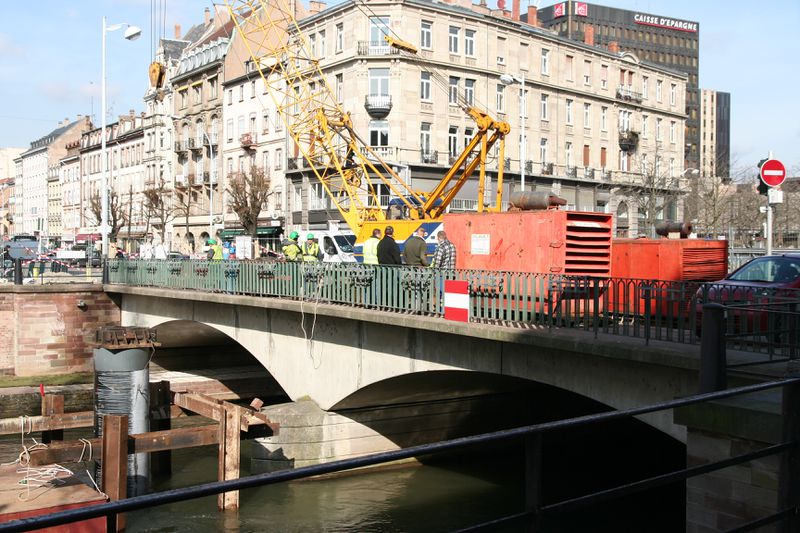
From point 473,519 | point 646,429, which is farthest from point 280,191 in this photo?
point 473,519

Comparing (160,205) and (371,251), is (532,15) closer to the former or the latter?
(160,205)

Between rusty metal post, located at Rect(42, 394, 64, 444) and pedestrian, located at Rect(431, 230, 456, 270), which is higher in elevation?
pedestrian, located at Rect(431, 230, 456, 270)

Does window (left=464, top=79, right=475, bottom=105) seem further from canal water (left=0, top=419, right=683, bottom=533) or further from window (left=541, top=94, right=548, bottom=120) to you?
canal water (left=0, top=419, right=683, bottom=533)

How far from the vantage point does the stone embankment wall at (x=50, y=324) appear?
30.8 m

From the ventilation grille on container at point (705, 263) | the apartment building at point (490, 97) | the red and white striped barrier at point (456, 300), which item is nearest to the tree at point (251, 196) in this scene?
the apartment building at point (490, 97)

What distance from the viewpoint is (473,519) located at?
16109 millimetres

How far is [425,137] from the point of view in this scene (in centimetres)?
5044

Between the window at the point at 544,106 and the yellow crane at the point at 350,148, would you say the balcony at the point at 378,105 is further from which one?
the window at the point at 544,106

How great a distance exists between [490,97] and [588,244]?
39.4 metres

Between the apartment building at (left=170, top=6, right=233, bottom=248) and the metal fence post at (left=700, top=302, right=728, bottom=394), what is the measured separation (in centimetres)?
6165

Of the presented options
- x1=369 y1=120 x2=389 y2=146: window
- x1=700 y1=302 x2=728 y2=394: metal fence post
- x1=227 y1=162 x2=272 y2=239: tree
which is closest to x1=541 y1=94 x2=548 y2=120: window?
x1=369 y1=120 x2=389 y2=146: window

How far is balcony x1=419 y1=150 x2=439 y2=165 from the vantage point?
164 ft

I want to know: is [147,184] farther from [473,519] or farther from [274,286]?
[473,519]

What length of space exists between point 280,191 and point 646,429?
126 ft
